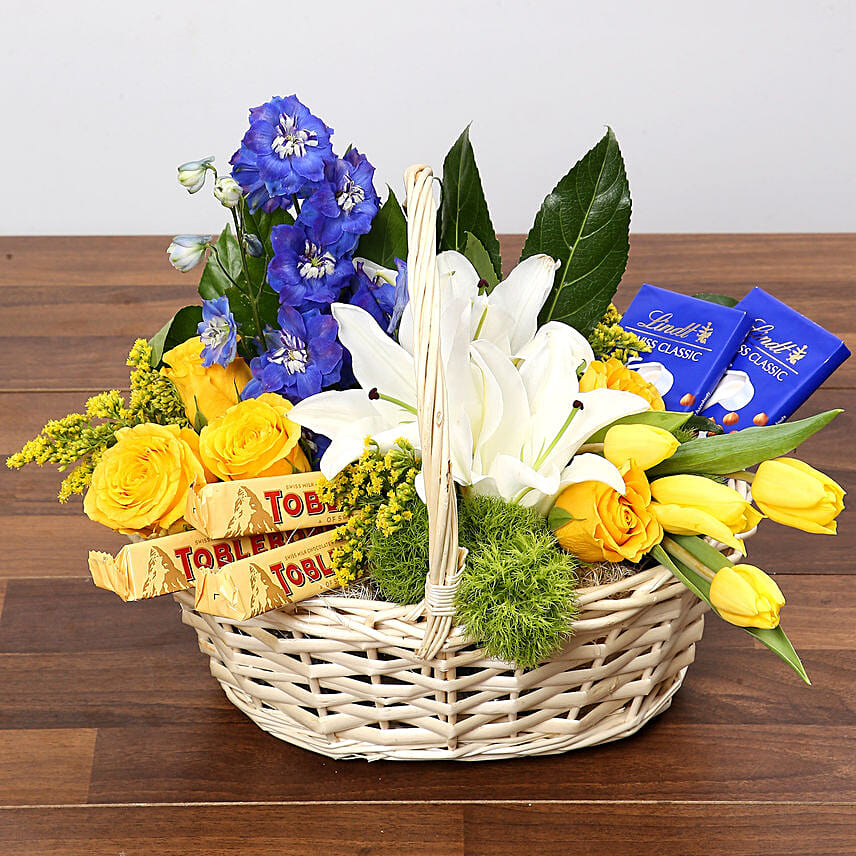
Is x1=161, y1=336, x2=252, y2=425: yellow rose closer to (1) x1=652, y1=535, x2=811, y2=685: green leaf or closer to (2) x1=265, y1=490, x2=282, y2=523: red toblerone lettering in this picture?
(2) x1=265, y1=490, x2=282, y2=523: red toblerone lettering

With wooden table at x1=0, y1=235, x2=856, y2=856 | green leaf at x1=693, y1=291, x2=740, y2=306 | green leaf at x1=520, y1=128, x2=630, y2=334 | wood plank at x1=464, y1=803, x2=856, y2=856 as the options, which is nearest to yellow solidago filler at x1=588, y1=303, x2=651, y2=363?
green leaf at x1=520, y1=128, x2=630, y2=334

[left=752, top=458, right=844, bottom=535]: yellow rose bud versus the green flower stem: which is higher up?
[left=752, top=458, right=844, bottom=535]: yellow rose bud

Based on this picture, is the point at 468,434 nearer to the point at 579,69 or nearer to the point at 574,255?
the point at 574,255

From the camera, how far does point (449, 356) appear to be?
2.20 ft

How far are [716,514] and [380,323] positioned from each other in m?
0.27

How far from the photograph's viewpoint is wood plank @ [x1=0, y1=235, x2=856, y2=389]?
115 centimetres

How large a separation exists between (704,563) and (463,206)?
0.33 m

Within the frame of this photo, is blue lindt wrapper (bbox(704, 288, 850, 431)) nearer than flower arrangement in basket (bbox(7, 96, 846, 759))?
No

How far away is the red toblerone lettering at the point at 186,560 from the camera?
2.30 feet

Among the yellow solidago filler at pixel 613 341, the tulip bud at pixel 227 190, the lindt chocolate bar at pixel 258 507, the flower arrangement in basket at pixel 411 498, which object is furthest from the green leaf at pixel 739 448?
the tulip bud at pixel 227 190

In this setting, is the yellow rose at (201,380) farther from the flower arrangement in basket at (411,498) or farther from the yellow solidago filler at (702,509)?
the yellow solidago filler at (702,509)

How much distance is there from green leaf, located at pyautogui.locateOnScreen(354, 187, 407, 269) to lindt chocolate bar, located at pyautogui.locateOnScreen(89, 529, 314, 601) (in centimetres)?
22

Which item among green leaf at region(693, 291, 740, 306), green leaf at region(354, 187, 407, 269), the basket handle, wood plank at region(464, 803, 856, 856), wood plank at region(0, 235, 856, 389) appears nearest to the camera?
the basket handle

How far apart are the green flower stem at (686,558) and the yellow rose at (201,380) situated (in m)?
0.32
